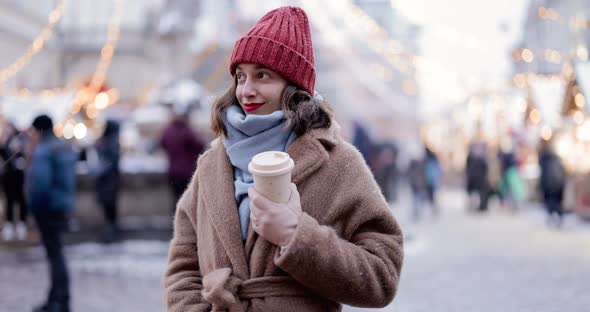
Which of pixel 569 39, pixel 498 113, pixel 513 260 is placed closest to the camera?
pixel 513 260

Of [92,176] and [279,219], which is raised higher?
[279,219]

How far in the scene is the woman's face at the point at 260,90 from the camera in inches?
85.0

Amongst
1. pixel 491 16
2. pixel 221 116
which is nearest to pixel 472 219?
pixel 491 16

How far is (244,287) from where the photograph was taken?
2.05m

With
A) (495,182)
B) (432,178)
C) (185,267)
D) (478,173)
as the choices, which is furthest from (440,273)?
(495,182)

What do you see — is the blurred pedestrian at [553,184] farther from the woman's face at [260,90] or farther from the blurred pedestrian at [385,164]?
the woman's face at [260,90]

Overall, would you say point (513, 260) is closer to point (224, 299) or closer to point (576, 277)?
point (576, 277)

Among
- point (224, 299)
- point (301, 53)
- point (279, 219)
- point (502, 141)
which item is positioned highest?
point (301, 53)

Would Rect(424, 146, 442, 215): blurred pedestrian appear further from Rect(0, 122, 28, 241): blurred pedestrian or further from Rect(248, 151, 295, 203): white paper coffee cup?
Rect(248, 151, 295, 203): white paper coffee cup

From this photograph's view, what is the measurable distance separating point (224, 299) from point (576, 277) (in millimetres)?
6550

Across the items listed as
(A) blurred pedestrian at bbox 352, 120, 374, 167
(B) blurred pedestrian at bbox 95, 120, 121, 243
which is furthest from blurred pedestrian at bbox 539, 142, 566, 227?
(B) blurred pedestrian at bbox 95, 120, 121, 243

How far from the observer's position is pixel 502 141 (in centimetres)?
2605

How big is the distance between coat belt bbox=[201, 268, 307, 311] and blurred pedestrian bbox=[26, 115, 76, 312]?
4071 millimetres

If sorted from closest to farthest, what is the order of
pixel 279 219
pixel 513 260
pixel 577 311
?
pixel 279 219, pixel 577 311, pixel 513 260
